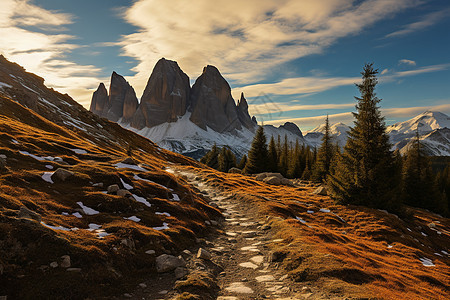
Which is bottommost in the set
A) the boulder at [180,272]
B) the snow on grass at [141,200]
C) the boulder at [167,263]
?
the boulder at [180,272]

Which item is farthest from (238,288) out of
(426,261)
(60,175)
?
(426,261)

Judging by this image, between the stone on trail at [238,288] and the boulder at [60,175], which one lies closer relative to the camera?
the stone on trail at [238,288]

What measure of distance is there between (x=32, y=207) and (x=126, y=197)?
588cm

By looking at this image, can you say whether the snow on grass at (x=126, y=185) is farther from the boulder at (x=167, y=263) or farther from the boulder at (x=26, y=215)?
the boulder at (x=167, y=263)

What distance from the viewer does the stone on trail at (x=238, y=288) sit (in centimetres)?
935

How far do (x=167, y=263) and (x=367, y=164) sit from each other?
32.1 meters

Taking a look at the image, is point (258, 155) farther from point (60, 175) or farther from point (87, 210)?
point (87, 210)

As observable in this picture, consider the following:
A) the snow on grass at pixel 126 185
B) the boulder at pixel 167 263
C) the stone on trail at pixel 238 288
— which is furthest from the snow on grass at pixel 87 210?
the stone on trail at pixel 238 288

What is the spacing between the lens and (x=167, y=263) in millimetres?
10445

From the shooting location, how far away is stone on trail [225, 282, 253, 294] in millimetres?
9348

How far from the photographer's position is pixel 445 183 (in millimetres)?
74750

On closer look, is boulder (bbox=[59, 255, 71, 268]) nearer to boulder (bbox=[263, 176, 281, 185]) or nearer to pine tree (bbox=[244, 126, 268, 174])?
boulder (bbox=[263, 176, 281, 185])

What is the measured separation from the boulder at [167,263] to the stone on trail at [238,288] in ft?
8.33

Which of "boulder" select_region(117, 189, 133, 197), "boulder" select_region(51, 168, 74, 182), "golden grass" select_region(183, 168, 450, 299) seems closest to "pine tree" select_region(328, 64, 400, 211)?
"golden grass" select_region(183, 168, 450, 299)
